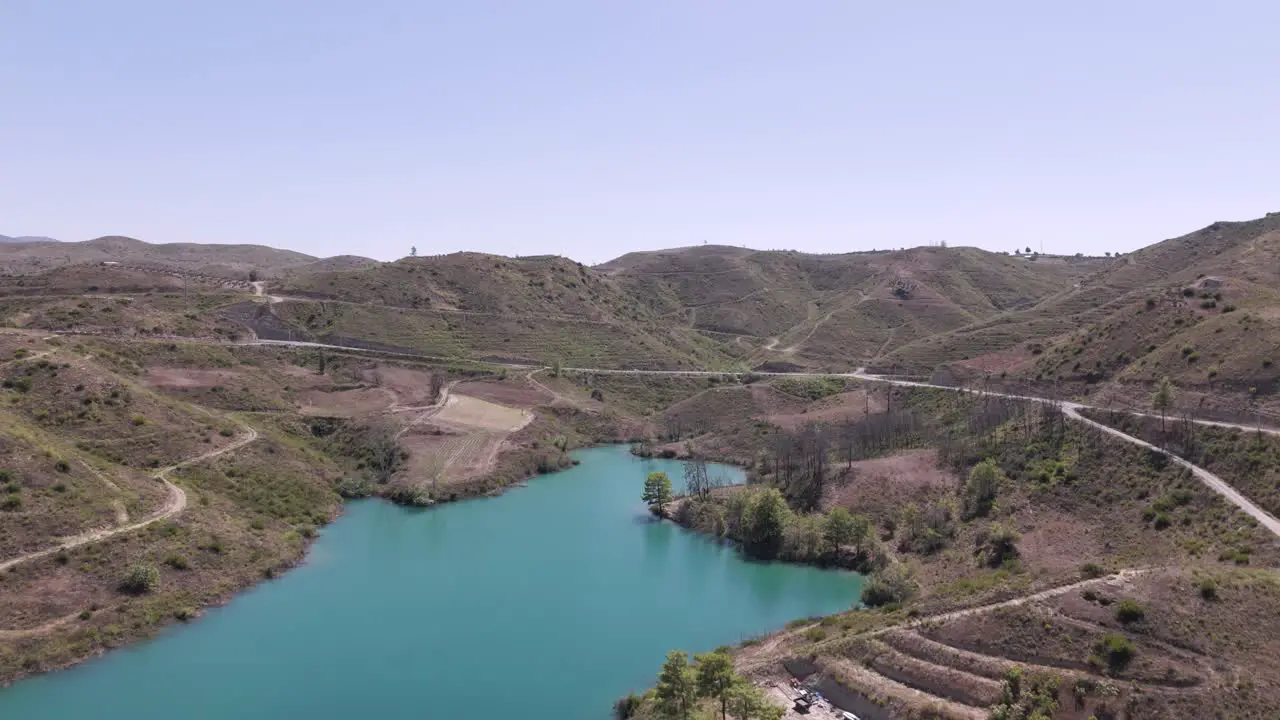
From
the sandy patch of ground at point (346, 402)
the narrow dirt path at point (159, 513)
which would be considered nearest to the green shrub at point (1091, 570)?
the narrow dirt path at point (159, 513)

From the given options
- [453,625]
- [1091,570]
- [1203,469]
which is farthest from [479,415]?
[1203,469]

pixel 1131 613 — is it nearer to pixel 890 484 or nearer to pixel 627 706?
pixel 627 706

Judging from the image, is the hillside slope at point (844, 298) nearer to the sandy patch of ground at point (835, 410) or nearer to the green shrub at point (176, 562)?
the sandy patch of ground at point (835, 410)

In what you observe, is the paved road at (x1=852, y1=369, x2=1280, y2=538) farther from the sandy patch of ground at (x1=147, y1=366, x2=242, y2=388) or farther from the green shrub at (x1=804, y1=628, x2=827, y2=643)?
the sandy patch of ground at (x1=147, y1=366, x2=242, y2=388)

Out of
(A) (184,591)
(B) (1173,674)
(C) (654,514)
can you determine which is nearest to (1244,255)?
(C) (654,514)

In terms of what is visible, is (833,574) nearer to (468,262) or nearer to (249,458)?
(249,458)
